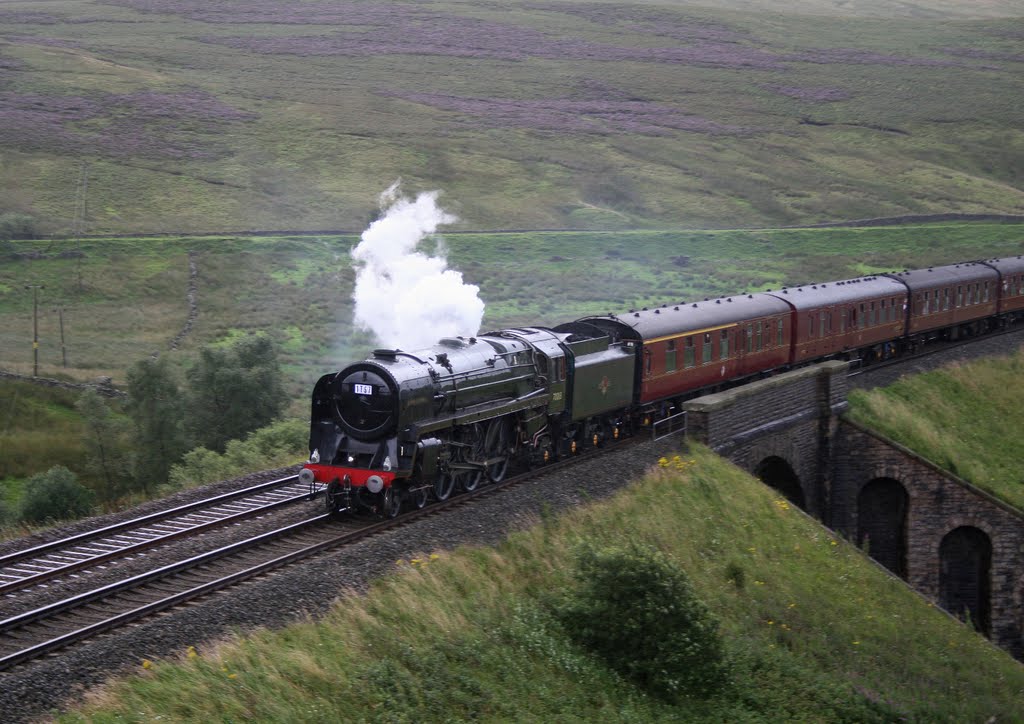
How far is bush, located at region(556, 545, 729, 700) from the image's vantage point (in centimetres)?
1439

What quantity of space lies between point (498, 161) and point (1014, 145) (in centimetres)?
5323

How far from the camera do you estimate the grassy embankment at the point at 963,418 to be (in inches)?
1121

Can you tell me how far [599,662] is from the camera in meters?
14.5

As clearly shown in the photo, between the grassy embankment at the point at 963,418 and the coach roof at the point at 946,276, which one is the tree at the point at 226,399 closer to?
the grassy embankment at the point at 963,418

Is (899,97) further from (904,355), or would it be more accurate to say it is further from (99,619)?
(99,619)

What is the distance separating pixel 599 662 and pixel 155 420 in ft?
81.2

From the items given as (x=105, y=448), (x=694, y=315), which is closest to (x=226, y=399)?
(x=105, y=448)

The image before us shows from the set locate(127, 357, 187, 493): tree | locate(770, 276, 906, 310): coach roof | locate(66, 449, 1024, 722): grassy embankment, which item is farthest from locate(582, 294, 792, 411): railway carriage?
locate(127, 357, 187, 493): tree

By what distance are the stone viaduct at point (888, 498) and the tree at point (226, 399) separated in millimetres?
16920

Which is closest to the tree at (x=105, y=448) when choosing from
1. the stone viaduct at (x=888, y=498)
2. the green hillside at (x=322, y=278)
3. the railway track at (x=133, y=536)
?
the green hillside at (x=322, y=278)

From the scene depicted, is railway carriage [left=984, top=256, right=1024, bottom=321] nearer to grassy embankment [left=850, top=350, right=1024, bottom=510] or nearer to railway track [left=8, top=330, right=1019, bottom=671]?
grassy embankment [left=850, top=350, right=1024, bottom=510]

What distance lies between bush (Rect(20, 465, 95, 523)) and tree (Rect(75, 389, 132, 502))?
6.98 meters

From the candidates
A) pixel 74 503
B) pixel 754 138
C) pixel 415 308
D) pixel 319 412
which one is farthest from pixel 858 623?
pixel 754 138

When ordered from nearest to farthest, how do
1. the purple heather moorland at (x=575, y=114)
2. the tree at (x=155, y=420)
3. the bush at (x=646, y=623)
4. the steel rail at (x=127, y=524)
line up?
the bush at (x=646, y=623) < the steel rail at (x=127, y=524) < the tree at (x=155, y=420) < the purple heather moorland at (x=575, y=114)
